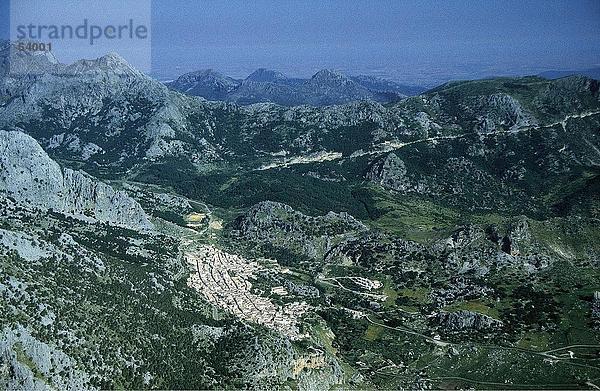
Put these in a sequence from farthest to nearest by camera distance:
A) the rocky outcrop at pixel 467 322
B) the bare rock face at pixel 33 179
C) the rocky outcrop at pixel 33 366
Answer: the bare rock face at pixel 33 179 < the rocky outcrop at pixel 467 322 < the rocky outcrop at pixel 33 366

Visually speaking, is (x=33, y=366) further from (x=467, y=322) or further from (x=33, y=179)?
(x=33, y=179)

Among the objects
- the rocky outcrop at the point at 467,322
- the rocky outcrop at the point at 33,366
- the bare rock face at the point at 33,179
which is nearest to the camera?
the rocky outcrop at the point at 33,366

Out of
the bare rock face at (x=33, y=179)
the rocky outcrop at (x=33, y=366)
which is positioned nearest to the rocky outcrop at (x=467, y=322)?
the rocky outcrop at (x=33, y=366)

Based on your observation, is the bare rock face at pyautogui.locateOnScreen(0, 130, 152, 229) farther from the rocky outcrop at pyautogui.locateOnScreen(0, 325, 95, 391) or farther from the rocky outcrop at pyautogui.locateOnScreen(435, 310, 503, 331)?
the rocky outcrop at pyautogui.locateOnScreen(435, 310, 503, 331)

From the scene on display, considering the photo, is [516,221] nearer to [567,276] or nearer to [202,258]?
[567,276]

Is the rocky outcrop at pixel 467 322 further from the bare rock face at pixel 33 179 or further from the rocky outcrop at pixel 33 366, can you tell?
the bare rock face at pixel 33 179

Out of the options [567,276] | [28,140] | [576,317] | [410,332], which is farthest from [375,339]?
[28,140]

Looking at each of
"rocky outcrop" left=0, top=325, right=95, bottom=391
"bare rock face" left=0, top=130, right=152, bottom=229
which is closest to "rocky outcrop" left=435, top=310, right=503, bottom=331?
"rocky outcrop" left=0, top=325, right=95, bottom=391

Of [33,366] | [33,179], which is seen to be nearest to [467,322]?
[33,366]
